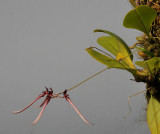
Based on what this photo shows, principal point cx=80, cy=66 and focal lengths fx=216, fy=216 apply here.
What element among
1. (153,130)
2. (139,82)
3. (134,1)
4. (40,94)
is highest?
(134,1)

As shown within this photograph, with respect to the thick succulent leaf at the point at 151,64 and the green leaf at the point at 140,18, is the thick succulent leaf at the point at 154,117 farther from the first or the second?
the green leaf at the point at 140,18

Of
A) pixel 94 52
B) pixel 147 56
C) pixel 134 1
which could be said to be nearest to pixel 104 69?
pixel 94 52

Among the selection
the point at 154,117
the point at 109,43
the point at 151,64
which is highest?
the point at 109,43

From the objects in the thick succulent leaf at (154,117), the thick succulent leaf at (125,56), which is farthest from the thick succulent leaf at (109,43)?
the thick succulent leaf at (154,117)

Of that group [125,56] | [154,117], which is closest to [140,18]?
[125,56]

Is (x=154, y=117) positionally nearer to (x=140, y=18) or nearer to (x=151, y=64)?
(x=151, y=64)

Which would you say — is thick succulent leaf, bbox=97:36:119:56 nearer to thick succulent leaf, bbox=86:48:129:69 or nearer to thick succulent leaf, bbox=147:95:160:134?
thick succulent leaf, bbox=86:48:129:69

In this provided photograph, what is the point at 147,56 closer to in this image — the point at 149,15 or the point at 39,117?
the point at 149,15
